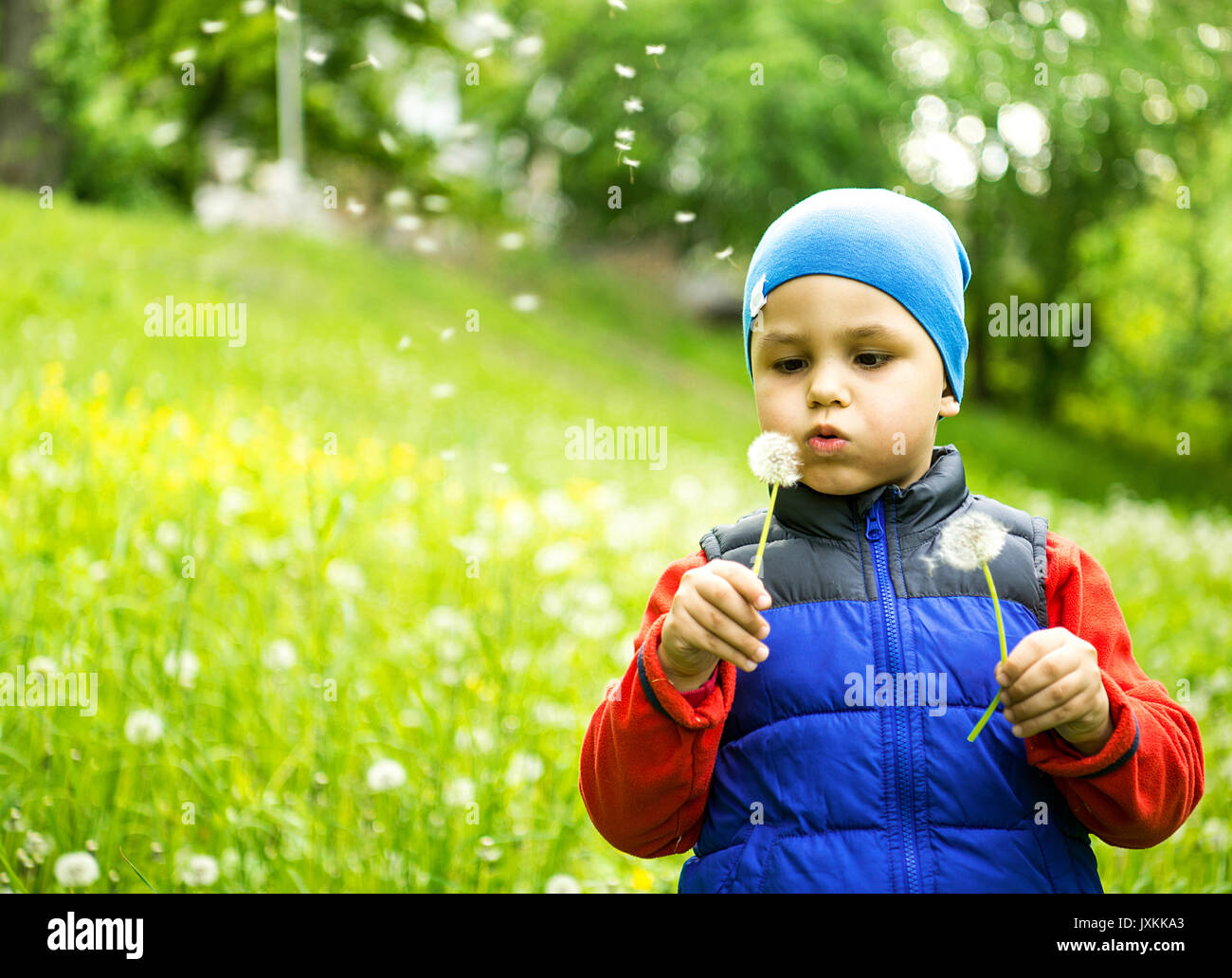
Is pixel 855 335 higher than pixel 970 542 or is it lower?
higher

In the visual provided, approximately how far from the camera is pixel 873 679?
1411mm

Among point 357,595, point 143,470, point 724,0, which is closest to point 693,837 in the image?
point 357,595

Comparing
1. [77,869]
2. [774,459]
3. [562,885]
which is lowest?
[562,885]

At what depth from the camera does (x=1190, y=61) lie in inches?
616

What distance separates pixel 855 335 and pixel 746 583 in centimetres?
39

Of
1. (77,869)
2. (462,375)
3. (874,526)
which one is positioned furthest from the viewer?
(462,375)

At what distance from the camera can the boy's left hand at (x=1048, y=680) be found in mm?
1260

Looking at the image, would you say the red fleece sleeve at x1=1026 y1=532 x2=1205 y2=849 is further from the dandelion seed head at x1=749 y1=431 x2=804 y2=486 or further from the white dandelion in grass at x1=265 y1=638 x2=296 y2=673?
the white dandelion in grass at x1=265 y1=638 x2=296 y2=673

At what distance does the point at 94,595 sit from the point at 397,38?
14.2 m

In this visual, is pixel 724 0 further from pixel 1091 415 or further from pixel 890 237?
pixel 890 237

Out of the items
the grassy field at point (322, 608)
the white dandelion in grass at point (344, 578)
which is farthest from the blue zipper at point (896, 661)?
the white dandelion in grass at point (344, 578)

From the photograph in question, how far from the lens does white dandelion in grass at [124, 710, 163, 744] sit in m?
2.26

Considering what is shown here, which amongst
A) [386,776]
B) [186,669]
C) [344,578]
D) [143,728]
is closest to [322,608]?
[344,578]

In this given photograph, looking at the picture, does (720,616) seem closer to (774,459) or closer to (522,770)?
(774,459)
